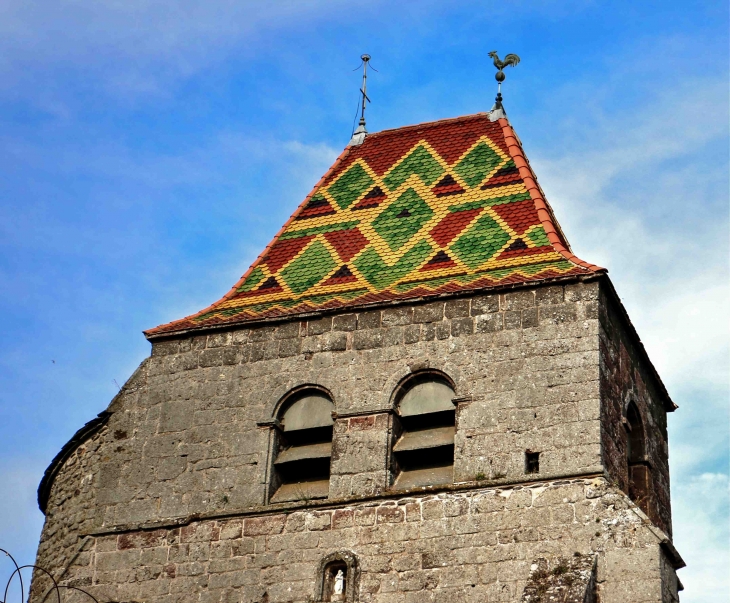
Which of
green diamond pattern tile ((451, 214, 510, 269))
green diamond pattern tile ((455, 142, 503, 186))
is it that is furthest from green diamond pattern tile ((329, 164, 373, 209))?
green diamond pattern tile ((451, 214, 510, 269))

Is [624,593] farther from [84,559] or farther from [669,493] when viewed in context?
[84,559]

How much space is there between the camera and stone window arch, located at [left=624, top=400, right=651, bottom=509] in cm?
1725

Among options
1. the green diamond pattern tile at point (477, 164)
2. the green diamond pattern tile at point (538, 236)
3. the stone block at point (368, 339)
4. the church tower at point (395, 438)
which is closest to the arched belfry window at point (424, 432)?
the church tower at point (395, 438)

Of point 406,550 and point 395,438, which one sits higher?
point 395,438

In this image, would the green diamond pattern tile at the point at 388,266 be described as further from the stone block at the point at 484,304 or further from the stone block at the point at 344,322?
the stone block at the point at 484,304

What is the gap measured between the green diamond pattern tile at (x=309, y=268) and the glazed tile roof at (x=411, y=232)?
12mm

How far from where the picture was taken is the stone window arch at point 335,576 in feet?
51.2

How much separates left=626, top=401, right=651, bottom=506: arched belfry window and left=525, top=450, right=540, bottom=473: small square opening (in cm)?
169

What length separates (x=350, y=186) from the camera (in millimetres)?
Answer: 19953

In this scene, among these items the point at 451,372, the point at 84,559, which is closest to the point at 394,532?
the point at 451,372

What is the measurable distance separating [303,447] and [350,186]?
163 inches

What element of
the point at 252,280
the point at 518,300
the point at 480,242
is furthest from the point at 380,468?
the point at 252,280

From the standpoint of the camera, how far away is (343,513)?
635 inches

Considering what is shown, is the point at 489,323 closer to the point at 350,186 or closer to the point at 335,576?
the point at 335,576
